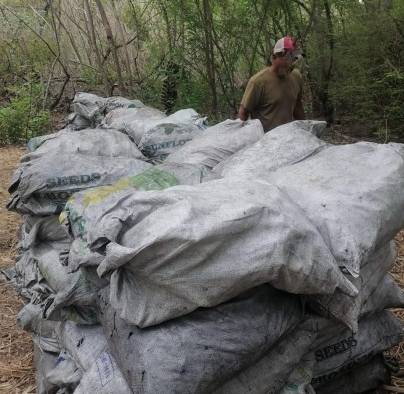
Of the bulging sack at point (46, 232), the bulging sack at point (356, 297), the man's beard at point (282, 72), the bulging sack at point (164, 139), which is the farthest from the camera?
the man's beard at point (282, 72)

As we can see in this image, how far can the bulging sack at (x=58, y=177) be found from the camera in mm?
2553

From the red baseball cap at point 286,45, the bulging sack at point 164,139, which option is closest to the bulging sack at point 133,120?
the bulging sack at point 164,139

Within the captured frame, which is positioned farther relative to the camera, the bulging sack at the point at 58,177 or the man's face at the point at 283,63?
the man's face at the point at 283,63

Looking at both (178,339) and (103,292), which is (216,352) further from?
(103,292)

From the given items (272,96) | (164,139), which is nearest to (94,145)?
(164,139)

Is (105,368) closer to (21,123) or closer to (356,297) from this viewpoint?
(356,297)

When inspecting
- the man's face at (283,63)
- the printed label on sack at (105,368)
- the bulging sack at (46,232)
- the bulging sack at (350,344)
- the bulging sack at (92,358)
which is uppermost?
the man's face at (283,63)

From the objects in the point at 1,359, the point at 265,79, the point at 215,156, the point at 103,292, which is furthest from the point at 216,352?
the point at 265,79

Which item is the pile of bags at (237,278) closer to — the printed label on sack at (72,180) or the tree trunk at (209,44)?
the printed label on sack at (72,180)

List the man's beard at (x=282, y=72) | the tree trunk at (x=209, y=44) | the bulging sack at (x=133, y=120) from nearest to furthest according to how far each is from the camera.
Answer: the bulging sack at (x=133, y=120) → the man's beard at (x=282, y=72) → the tree trunk at (x=209, y=44)

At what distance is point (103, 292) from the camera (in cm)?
184

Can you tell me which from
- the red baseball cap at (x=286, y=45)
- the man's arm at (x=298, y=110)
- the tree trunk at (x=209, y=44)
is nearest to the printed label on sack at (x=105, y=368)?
the red baseball cap at (x=286, y=45)

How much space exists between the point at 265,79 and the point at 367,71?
219 centimetres

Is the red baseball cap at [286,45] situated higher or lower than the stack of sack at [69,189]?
higher
